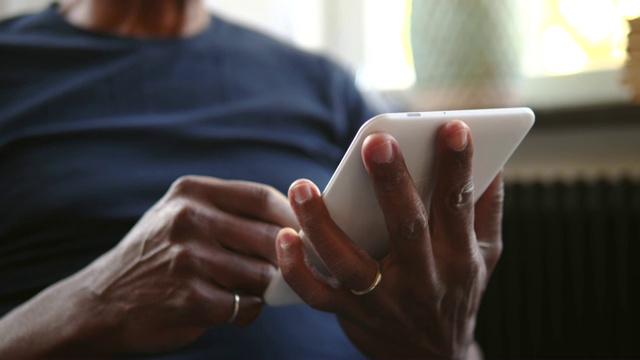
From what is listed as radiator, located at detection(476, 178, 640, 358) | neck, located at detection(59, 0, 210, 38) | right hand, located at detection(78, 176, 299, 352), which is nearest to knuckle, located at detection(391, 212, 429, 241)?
right hand, located at detection(78, 176, 299, 352)

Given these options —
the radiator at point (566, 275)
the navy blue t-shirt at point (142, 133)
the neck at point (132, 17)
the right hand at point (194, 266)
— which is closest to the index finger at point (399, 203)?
the right hand at point (194, 266)

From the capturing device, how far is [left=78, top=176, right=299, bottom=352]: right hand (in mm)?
567

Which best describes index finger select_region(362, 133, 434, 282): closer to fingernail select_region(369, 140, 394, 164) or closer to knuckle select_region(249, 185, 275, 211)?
fingernail select_region(369, 140, 394, 164)

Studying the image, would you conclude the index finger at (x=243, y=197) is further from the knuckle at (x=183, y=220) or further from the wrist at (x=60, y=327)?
the wrist at (x=60, y=327)

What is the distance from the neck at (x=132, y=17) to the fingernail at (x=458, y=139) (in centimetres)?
60

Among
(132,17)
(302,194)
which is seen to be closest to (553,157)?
(132,17)

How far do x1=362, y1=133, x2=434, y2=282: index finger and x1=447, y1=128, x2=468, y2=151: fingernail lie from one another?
1.4 inches

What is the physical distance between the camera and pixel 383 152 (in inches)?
16.4

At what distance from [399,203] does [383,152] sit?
5cm

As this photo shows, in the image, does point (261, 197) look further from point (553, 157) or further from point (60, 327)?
point (553, 157)

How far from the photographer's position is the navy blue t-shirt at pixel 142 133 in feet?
2.36

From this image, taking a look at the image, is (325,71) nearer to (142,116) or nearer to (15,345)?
(142,116)

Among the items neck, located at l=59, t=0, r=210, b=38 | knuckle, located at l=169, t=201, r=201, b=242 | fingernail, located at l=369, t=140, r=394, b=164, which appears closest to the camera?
fingernail, located at l=369, t=140, r=394, b=164

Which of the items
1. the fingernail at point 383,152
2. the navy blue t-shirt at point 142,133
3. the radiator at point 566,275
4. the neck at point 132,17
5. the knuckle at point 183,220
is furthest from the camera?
the radiator at point 566,275
